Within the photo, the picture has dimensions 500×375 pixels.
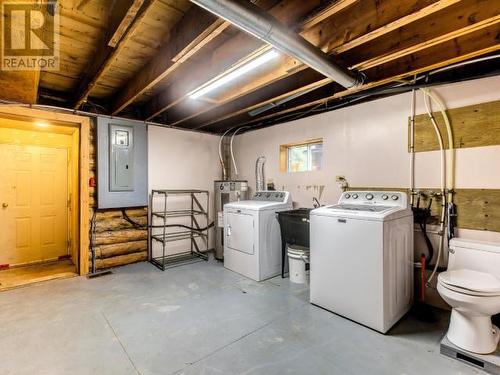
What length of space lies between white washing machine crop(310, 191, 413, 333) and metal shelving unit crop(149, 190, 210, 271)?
2.44 metres

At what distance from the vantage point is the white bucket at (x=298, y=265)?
3281mm

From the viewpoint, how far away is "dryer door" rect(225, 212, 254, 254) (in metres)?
3.55

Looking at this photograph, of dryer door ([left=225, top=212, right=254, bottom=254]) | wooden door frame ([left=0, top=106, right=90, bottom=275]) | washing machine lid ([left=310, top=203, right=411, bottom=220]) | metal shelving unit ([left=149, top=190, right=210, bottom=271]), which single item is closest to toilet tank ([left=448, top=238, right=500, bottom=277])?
washing machine lid ([left=310, top=203, right=411, bottom=220])

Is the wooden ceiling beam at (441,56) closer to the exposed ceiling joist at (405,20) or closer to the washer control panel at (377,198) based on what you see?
the exposed ceiling joist at (405,20)

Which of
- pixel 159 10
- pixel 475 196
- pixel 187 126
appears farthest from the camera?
pixel 187 126

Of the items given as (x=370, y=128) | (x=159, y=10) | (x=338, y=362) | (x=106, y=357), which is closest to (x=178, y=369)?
(x=106, y=357)

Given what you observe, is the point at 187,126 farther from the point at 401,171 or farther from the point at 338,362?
the point at 338,362

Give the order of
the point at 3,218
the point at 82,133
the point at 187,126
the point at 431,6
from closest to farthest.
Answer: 1. the point at 431,6
2. the point at 82,133
3. the point at 3,218
4. the point at 187,126

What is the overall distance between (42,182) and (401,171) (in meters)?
5.47

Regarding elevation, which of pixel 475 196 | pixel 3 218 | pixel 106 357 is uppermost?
pixel 475 196

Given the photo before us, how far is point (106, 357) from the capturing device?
6.36ft

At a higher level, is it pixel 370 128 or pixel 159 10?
pixel 159 10

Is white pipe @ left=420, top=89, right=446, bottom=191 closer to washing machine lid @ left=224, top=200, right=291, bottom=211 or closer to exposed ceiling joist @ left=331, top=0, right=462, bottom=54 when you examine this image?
exposed ceiling joist @ left=331, top=0, right=462, bottom=54

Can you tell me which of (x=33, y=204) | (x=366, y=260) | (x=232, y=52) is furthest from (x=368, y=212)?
(x=33, y=204)
